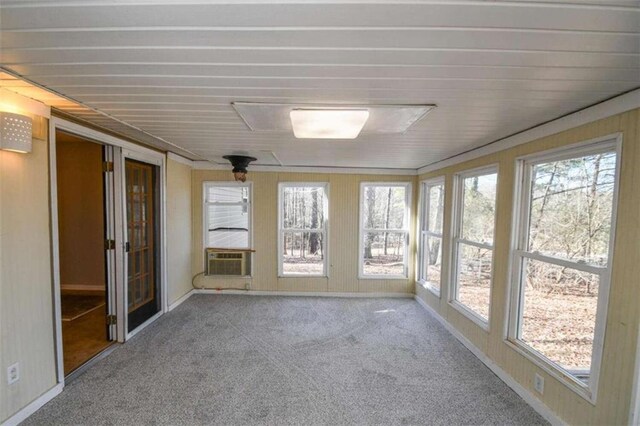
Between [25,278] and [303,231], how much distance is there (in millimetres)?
3333

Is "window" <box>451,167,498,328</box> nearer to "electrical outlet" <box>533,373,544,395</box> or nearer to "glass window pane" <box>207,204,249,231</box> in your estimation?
"electrical outlet" <box>533,373,544,395</box>

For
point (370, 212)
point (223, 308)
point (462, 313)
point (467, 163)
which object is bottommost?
point (223, 308)

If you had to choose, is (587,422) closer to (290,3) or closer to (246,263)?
(290,3)

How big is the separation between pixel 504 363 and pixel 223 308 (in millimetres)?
3497

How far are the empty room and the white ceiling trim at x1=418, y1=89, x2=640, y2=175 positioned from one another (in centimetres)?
1

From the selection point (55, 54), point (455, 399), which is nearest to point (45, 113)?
point (55, 54)

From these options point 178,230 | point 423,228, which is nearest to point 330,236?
point 423,228

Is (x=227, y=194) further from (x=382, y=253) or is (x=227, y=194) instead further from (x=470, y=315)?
(x=470, y=315)

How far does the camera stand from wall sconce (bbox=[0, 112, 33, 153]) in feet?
5.65

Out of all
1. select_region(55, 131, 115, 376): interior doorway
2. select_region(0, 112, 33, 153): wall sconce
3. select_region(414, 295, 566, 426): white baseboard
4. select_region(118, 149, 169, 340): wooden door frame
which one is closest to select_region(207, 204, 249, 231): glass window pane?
select_region(118, 149, 169, 340): wooden door frame

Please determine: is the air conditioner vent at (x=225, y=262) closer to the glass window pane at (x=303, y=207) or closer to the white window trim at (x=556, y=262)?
the glass window pane at (x=303, y=207)

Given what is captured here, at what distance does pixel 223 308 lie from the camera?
4.05 m

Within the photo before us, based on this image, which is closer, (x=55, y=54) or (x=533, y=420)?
(x=55, y=54)

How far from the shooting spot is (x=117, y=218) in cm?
294
